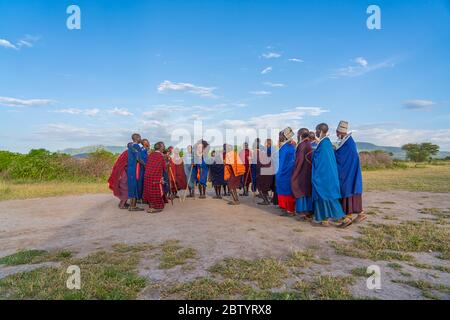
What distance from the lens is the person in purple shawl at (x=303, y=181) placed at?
24.9 ft

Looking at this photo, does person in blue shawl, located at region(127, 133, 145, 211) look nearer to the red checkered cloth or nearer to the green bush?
the red checkered cloth

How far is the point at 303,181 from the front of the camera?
7633 mm

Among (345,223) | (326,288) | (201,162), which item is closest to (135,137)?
(201,162)

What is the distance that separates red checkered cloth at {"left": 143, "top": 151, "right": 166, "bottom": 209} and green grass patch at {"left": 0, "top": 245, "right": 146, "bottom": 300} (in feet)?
14.5

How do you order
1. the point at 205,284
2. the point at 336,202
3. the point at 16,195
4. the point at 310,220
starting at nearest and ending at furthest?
the point at 205,284, the point at 336,202, the point at 310,220, the point at 16,195

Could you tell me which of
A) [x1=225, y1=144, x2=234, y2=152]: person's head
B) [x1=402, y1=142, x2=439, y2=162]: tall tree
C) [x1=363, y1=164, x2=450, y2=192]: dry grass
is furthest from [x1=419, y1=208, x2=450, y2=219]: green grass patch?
[x1=402, y1=142, x2=439, y2=162]: tall tree

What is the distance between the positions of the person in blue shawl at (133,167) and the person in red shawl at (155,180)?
392 millimetres

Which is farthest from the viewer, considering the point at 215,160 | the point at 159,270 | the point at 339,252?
the point at 215,160

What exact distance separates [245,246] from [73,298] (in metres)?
Result: 2.81

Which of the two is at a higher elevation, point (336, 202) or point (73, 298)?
point (336, 202)

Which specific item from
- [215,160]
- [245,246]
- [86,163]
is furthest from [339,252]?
[86,163]

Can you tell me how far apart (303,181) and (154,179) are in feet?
13.2

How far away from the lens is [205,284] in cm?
378
